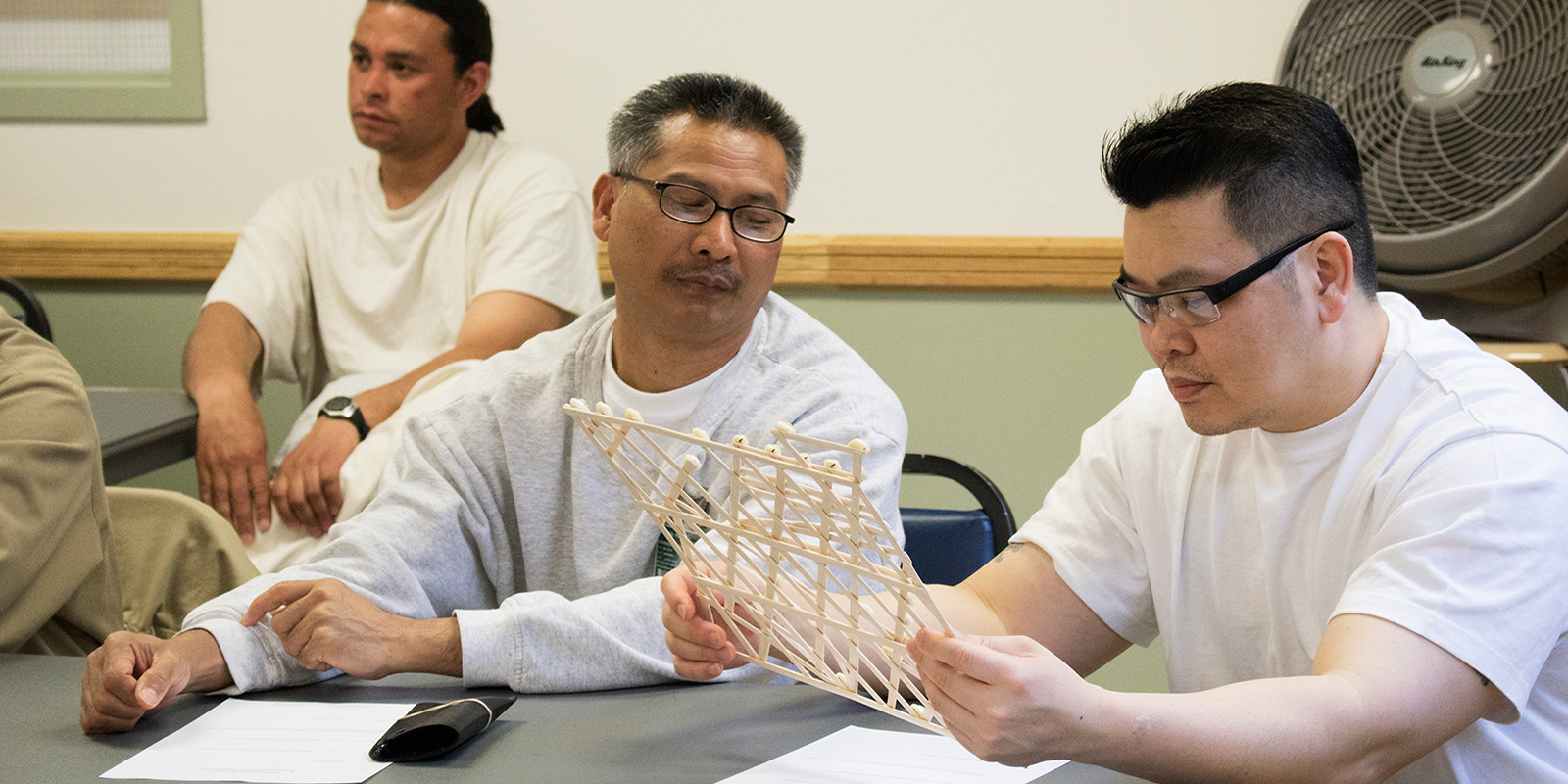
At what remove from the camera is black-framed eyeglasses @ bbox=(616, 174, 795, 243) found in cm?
157

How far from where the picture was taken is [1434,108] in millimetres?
2031

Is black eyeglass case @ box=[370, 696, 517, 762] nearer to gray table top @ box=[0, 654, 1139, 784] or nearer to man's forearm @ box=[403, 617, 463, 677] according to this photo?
gray table top @ box=[0, 654, 1139, 784]

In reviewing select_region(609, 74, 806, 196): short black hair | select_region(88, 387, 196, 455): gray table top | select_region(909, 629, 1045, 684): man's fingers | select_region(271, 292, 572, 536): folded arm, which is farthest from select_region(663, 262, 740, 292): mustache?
select_region(88, 387, 196, 455): gray table top

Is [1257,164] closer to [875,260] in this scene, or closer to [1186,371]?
[1186,371]

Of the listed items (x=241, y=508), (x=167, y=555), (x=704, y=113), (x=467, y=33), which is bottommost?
(x=241, y=508)

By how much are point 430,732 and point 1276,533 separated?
2.58 ft

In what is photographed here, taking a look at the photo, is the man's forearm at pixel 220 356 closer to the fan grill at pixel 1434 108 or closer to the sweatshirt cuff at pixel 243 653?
the sweatshirt cuff at pixel 243 653

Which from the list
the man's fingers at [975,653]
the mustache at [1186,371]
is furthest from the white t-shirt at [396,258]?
the man's fingers at [975,653]

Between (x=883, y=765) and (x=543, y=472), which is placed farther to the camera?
(x=543, y=472)

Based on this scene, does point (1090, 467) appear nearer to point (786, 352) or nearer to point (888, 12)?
point (786, 352)

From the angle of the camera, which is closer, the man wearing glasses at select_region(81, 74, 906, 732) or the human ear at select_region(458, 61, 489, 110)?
the man wearing glasses at select_region(81, 74, 906, 732)

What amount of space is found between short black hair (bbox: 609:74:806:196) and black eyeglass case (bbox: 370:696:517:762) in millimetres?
784

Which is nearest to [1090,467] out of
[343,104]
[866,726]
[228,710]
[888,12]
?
[866,726]

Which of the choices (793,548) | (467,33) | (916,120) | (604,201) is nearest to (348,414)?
(604,201)
